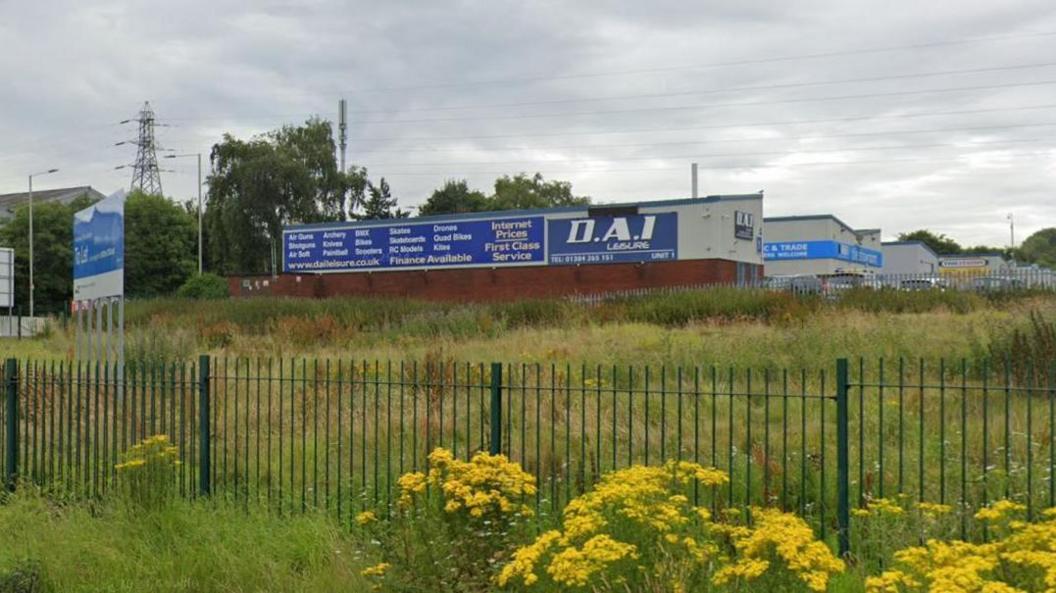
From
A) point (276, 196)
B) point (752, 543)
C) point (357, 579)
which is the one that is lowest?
point (357, 579)

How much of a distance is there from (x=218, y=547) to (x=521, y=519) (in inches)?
90.1

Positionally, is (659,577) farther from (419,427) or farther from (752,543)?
(419,427)

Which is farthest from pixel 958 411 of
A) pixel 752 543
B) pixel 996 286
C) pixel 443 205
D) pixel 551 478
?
pixel 443 205

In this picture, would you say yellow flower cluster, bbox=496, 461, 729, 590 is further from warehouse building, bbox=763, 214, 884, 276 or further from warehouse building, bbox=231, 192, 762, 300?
warehouse building, bbox=763, 214, 884, 276

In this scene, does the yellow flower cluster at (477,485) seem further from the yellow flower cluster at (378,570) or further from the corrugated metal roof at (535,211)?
the corrugated metal roof at (535,211)

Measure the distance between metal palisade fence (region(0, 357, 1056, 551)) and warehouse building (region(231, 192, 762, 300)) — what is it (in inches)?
916

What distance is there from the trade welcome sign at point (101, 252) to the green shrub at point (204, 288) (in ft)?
93.4

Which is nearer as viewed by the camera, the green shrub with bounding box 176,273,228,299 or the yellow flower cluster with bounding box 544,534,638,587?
the yellow flower cluster with bounding box 544,534,638,587

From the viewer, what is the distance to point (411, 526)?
21.0 ft

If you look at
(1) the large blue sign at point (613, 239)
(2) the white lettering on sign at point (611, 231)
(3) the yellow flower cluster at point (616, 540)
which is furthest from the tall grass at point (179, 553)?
(2) the white lettering on sign at point (611, 231)

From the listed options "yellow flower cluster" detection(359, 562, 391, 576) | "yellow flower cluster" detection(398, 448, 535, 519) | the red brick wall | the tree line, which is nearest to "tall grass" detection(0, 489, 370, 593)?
"yellow flower cluster" detection(359, 562, 391, 576)

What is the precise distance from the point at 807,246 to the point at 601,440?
56.0 metres

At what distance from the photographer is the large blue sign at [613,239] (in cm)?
3606

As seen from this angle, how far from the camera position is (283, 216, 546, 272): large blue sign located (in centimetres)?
3841
